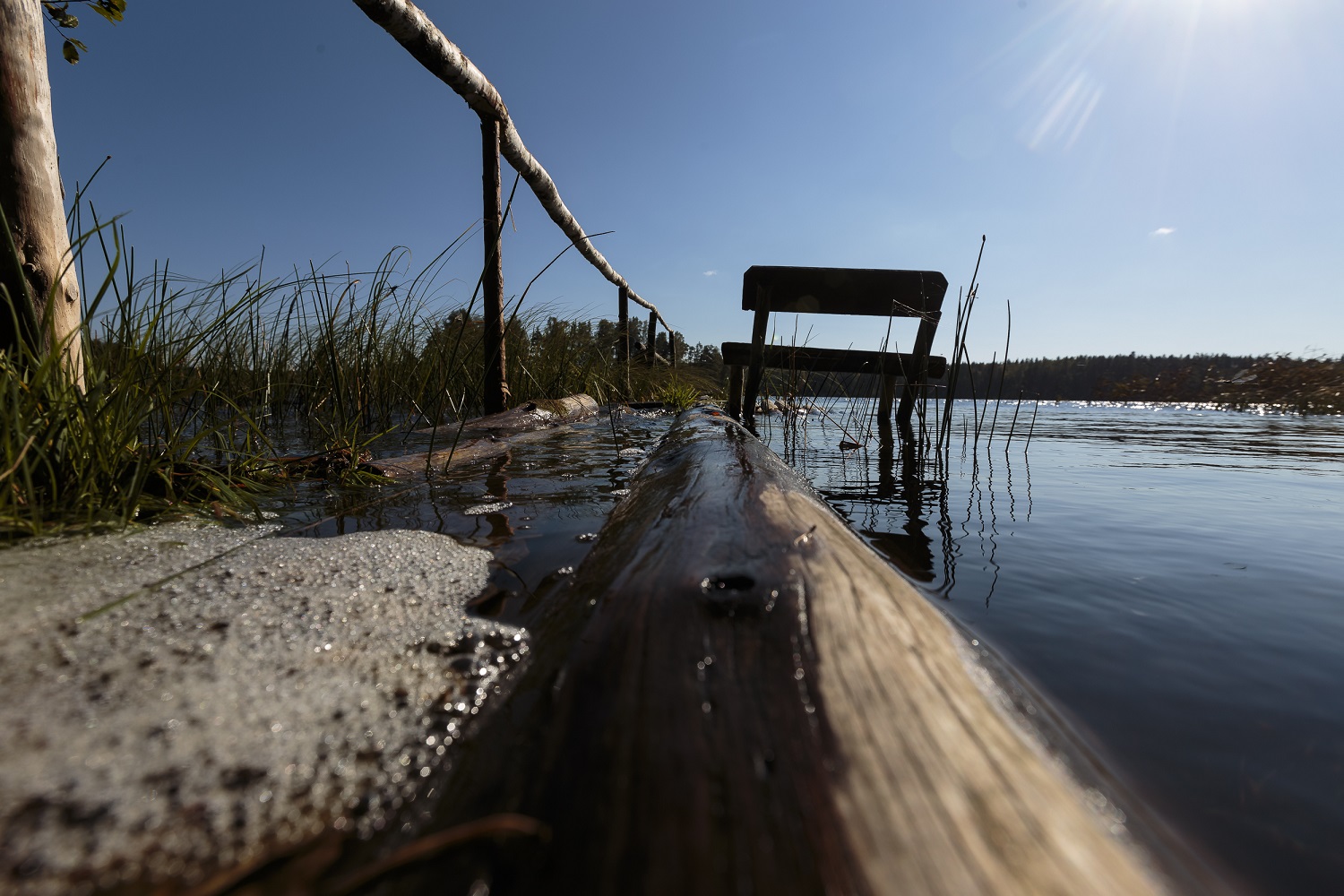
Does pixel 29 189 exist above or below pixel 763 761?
above

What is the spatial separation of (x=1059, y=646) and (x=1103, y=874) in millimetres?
866

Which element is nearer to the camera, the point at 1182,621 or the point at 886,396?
the point at 1182,621

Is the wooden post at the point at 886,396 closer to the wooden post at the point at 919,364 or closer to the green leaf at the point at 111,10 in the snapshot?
the wooden post at the point at 919,364

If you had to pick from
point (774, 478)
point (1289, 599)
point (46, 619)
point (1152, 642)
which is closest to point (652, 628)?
point (46, 619)

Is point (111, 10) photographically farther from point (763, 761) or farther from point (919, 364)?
point (919, 364)

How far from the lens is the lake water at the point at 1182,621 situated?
2.42ft

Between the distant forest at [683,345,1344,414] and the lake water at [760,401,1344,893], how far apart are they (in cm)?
149

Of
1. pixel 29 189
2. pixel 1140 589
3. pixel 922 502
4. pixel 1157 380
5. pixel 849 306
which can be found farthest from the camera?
pixel 1157 380

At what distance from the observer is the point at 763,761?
1.69 feet

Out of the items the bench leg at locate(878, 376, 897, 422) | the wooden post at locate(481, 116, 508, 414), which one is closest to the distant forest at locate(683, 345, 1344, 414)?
the bench leg at locate(878, 376, 897, 422)

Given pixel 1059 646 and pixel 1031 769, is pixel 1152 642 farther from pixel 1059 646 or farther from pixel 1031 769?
pixel 1031 769

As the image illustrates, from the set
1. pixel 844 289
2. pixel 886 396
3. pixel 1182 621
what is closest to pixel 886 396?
pixel 886 396

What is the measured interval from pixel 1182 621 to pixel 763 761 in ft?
4.35

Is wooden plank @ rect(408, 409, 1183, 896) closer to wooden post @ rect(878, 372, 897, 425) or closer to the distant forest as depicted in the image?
the distant forest
